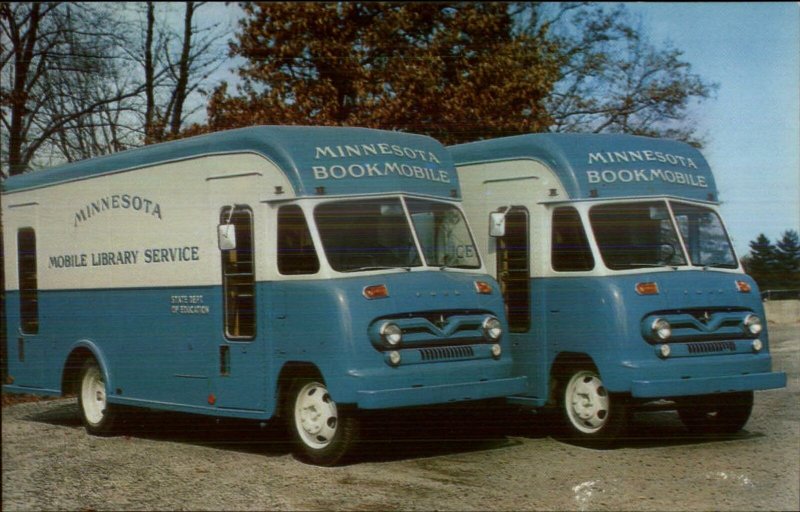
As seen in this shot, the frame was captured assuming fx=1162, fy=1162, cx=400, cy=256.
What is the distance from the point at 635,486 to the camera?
29.0 ft

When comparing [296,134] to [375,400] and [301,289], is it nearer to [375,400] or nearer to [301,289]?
[301,289]

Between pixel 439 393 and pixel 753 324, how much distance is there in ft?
10.8

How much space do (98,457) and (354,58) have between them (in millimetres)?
11542

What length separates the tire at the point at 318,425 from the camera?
991cm

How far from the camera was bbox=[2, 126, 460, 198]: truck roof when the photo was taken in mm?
10461

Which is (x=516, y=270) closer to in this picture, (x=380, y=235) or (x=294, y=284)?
(x=380, y=235)

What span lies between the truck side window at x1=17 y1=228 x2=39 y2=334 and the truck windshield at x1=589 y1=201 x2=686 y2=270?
23.0ft

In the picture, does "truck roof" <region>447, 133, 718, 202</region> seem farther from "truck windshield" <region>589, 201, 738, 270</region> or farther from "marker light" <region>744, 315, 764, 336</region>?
"marker light" <region>744, 315, 764, 336</region>

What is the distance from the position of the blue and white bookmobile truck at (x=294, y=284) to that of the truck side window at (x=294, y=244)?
15 millimetres

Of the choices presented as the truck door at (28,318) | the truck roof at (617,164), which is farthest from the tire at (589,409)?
the truck door at (28,318)

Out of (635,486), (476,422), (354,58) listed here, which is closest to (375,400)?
(635,486)

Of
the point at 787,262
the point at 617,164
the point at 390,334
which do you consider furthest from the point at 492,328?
the point at 787,262

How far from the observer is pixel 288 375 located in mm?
10508

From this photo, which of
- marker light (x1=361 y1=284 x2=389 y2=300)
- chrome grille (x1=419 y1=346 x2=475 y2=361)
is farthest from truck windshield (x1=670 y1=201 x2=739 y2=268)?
marker light (x1=361 y1=284 x2=389 y2=300)
